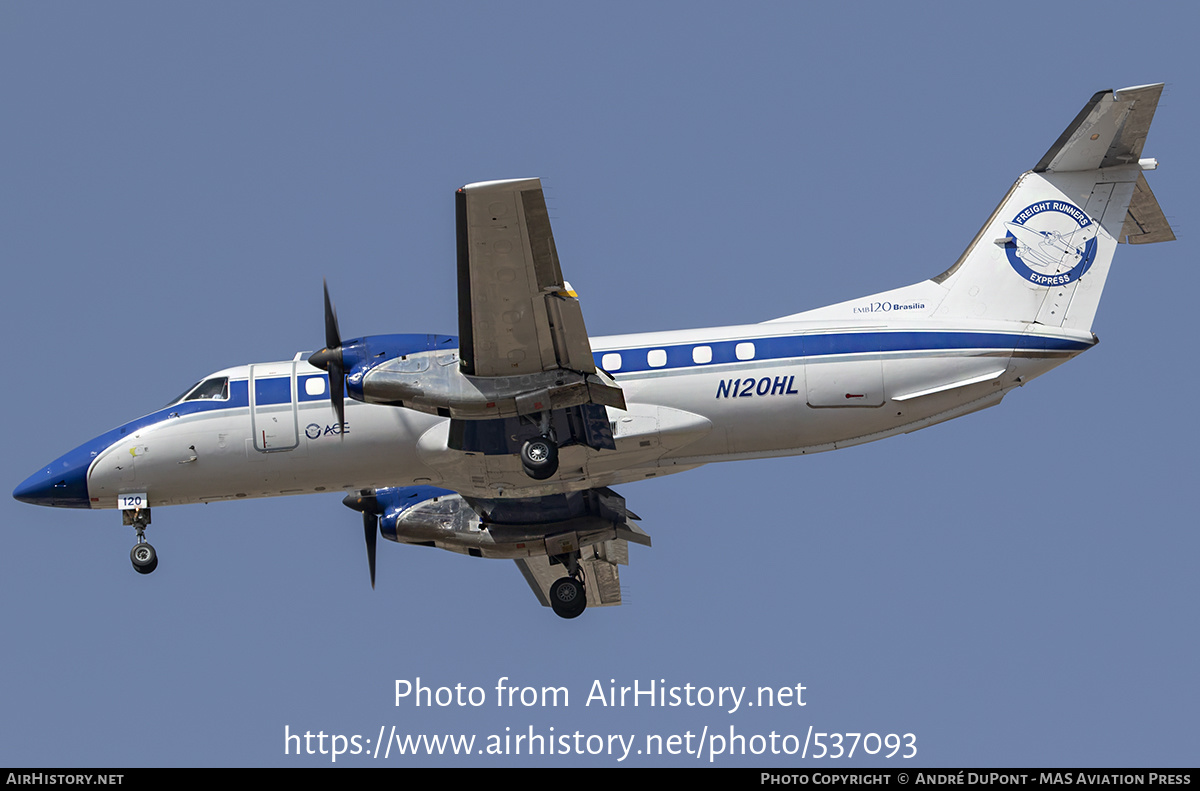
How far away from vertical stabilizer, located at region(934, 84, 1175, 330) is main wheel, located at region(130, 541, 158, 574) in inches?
573

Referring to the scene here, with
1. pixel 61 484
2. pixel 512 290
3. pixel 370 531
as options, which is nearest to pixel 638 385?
pixel 512 290

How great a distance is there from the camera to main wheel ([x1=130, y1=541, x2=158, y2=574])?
26.2 m

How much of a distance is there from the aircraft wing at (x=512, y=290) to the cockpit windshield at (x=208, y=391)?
5135 mm

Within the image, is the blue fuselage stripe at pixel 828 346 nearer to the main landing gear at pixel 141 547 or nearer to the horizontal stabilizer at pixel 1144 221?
the horizontal stabilizer at pixel 1144 221

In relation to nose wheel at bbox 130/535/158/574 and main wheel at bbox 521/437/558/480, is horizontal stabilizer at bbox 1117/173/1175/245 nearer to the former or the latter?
main wheel at bbox 521/437/558/480

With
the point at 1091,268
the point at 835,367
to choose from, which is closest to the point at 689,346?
the point at 835,367

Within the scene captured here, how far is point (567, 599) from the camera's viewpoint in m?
27.9

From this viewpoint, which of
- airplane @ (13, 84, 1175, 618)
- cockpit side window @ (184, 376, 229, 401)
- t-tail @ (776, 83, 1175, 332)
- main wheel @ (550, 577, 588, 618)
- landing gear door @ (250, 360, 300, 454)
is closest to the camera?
airplane @ (13, 84, 1175, 618)

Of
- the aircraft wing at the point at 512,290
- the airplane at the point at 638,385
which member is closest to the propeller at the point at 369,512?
the airplane at the point at 638,385

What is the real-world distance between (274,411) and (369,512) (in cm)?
406

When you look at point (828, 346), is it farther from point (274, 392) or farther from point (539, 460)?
point (274, 392)

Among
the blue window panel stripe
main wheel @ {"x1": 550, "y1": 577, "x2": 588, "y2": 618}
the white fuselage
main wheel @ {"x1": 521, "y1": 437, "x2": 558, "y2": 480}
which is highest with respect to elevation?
the blue window panel stripe

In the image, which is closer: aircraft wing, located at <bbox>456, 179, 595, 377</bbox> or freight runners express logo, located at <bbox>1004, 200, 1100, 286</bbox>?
aircraft wing, located at <bbox>456, 179, 595, 377</bbox>

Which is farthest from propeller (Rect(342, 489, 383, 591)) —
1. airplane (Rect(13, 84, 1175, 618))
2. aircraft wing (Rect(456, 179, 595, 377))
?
aircraft wing (Rect(456, 179, 595, 377))
